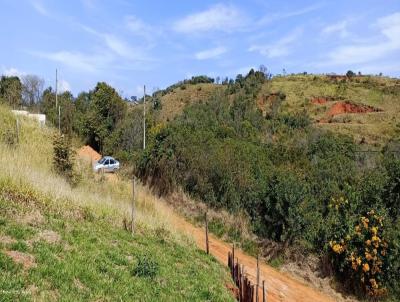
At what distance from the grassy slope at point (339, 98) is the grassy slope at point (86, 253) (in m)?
45.1

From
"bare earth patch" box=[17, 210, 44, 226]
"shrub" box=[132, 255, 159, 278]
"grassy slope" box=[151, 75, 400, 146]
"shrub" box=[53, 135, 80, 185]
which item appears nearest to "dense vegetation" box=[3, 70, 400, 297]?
"shrub" box=[53, 135, 80, 185]

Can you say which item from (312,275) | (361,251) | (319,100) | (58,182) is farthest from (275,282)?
(319,100)

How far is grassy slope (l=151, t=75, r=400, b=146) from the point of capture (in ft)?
193

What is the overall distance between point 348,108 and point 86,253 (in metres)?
67.0

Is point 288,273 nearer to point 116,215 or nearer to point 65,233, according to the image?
point 116,215

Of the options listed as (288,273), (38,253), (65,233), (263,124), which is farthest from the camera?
(263,124)

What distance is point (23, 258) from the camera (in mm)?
7016

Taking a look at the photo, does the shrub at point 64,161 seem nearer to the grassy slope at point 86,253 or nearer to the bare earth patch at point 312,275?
the grassy slope at point 86,253

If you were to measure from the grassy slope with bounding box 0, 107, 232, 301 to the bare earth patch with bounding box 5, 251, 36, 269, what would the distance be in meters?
0.05

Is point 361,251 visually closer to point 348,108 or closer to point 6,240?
point 6,240

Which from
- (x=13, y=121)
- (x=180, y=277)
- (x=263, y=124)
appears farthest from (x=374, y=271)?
(x=263, y=124)

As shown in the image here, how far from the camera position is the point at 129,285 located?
7.63 meters

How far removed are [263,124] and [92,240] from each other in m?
46.0

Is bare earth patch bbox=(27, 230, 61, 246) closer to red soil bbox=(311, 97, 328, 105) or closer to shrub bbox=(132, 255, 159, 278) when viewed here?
shrub bbox=(132, 255, 159, 278)
